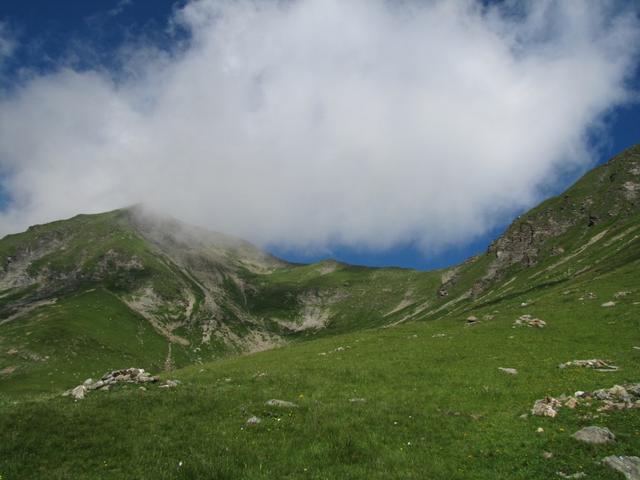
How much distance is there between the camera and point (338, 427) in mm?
22828

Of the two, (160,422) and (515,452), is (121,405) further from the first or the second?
(515,452)

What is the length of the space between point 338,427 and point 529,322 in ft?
128

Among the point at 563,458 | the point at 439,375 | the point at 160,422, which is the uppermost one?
the point at 160,422

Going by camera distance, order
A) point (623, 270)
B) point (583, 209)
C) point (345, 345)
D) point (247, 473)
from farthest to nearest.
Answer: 1. point (583, 209)
2. point (623, 270)
3. point (345, 345)
4. point (247, 473)

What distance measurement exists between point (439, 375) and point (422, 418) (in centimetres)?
1179

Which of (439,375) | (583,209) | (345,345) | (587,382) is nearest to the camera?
(587,382)

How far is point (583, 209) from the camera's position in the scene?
600 ft

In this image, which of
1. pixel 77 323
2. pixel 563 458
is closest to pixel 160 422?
pixel 563 458

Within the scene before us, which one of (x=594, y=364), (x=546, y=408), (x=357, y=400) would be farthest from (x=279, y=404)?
(x=594, y=364)

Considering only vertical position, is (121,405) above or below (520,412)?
above

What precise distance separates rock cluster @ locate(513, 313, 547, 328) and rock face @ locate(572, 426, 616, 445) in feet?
116

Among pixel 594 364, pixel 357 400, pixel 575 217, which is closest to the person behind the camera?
pixel 357 400

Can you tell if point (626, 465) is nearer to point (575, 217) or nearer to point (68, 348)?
point (68, 348)

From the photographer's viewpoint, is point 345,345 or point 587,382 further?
point 345,345
